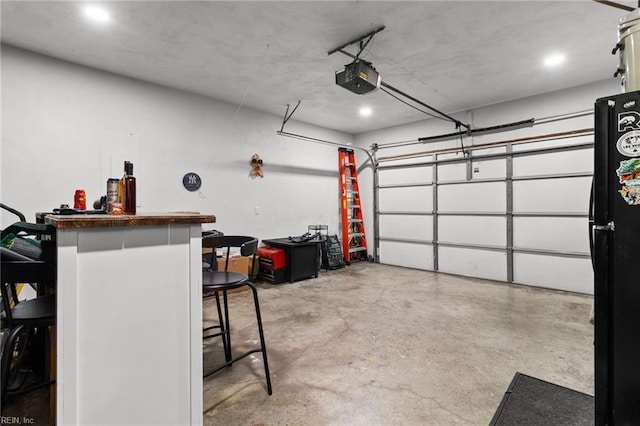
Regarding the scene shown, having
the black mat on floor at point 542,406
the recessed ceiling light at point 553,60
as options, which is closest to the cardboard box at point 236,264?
the black mat on floor at point 542,406

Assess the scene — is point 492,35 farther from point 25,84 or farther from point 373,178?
point 25,84

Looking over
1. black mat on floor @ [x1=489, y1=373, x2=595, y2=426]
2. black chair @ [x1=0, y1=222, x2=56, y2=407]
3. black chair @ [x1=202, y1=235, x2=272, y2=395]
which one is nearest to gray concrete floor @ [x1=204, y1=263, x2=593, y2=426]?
black mat on floor @ [x1=489, y1=373, x2=595, y2=426]

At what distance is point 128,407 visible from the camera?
1.21m

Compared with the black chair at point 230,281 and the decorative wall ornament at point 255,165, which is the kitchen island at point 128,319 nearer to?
the black chair at point 230,281

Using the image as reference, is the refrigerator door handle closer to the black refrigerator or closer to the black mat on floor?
the black refrigerator

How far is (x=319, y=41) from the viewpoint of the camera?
3.14 m

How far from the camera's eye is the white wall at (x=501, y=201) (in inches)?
172

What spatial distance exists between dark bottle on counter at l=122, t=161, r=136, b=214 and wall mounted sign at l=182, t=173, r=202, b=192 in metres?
3.12

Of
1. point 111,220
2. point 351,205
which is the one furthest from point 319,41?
point 351,205

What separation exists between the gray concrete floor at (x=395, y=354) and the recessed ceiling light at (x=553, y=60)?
2.98 m

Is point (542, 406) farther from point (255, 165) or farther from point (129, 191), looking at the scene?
point (255, 165)

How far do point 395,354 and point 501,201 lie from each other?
12.3 ft

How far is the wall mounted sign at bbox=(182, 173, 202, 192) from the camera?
14.6 ft

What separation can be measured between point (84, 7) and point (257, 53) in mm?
1537
